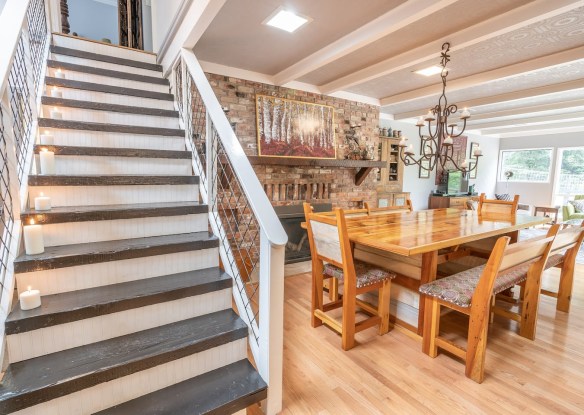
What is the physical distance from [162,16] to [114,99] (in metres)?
1.21

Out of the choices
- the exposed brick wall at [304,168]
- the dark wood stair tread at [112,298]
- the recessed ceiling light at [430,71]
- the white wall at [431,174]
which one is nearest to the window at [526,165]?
the white wall at [431,174]

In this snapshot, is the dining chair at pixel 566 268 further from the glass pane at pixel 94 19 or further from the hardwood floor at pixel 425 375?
the glass pane at pixel 94 19

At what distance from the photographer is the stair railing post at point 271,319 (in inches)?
52.9

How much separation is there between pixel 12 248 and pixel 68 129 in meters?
1.08

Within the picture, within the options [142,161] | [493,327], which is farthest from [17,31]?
[493,327]

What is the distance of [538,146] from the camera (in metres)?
8.16

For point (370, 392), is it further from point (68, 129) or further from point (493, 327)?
point (68, 129)

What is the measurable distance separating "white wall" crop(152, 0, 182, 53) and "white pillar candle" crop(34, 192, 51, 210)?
1901 millimetres

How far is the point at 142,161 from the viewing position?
2236mm

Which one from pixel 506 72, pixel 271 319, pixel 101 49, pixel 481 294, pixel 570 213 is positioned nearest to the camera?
pixel 271 319

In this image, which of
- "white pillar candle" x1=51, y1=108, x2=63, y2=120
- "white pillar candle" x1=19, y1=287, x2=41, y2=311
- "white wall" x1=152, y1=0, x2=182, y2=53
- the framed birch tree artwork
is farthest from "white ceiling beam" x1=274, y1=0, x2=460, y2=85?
"white pillar candle" x1=19, y1=287, x2=41, y2=311

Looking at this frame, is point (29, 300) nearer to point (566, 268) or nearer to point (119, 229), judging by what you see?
point (119, 229)

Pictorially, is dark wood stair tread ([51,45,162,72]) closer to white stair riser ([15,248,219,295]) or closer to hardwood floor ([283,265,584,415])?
white stair riser ([15,248,219,295])

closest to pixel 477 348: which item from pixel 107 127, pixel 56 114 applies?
pixel 107 127
